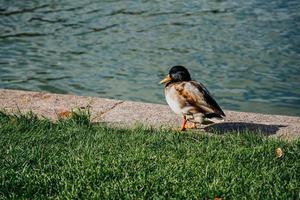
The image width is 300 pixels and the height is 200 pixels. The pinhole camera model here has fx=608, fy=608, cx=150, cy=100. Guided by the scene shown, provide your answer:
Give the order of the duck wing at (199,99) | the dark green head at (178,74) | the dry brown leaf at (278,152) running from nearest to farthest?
1. the dry brown leaf at (278,152)
2. the duck wing at (199,99)
3. the dark green head at (178,74)

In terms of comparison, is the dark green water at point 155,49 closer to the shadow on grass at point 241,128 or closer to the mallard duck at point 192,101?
the shadow on grass at point 241,128

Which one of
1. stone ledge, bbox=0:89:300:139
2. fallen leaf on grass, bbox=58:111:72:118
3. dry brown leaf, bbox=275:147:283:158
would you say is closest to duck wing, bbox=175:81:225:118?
stone ledge, bbox=0:89:300:139

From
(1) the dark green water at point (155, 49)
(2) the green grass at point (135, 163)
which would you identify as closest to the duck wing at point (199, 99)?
(2) the green grass at point (135, 163)

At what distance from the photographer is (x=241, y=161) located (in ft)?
16.8

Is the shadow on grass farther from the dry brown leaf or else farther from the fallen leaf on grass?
the fallen leaf on grass

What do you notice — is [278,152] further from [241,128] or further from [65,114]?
[65,114]

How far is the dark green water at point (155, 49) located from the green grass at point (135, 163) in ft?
10.6

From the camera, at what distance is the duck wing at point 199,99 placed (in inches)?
225

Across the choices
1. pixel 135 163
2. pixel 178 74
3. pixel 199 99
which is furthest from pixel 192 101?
pixel 135 163

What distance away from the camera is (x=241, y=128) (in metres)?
6.08

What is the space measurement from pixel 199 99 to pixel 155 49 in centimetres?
605

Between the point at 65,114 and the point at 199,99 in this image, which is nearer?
the point at 199,99

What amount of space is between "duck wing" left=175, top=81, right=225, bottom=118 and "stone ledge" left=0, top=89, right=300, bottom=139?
365mm

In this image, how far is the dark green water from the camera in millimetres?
9609
